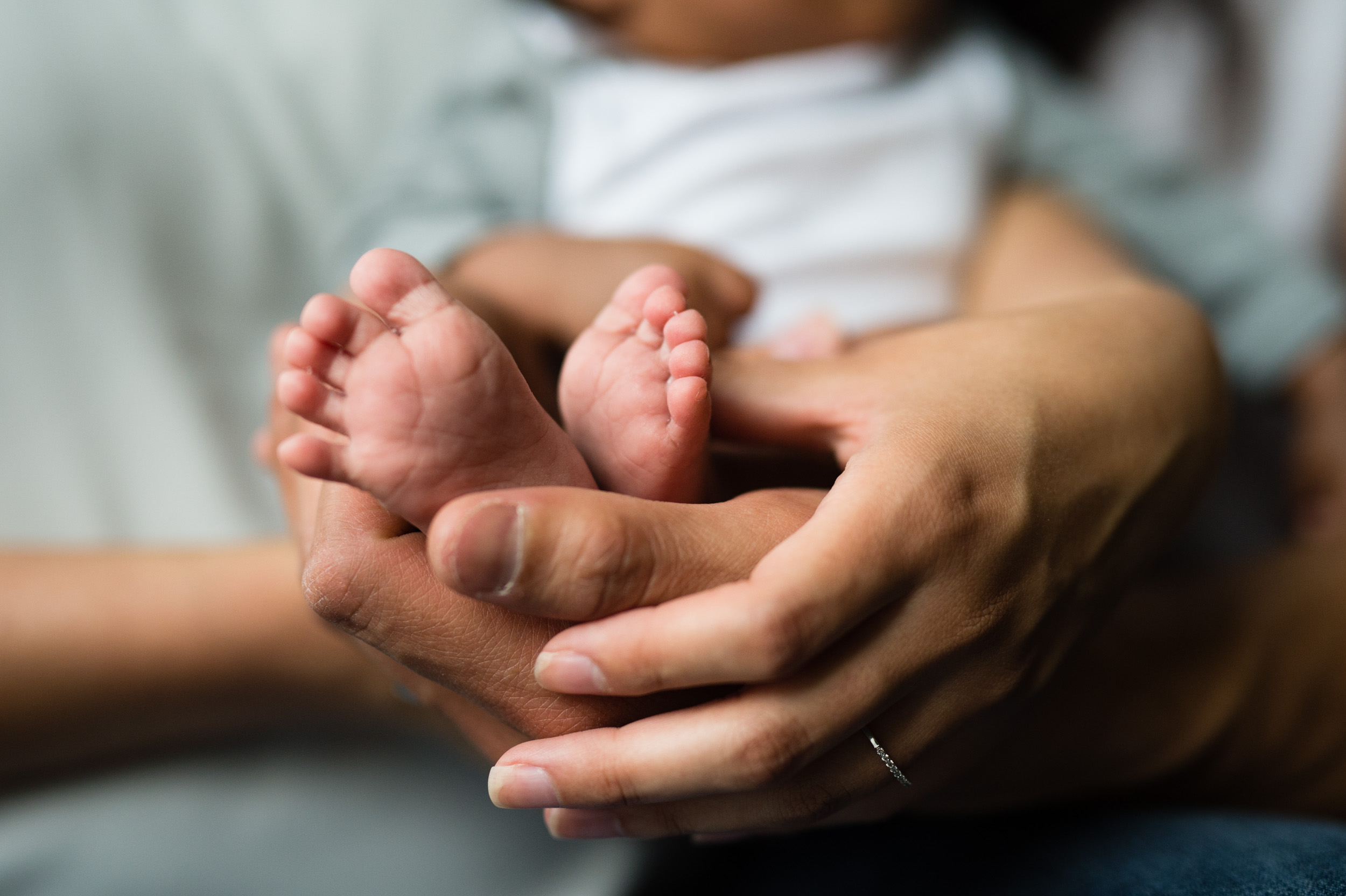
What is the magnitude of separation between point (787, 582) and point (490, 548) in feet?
0.42

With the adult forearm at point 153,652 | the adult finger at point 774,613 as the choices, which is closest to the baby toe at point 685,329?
the adult finger at point 774,613

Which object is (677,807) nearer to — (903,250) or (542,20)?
(903,250)

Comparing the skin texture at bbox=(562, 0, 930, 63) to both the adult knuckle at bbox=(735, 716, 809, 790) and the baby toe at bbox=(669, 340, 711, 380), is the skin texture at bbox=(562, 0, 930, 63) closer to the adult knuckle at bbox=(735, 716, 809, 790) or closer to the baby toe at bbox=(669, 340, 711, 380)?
the baby toe at bbox=(669, 340, 711, 380)

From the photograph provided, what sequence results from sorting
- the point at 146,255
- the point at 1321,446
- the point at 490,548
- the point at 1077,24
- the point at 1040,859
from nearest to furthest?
the point at 490,548 < the point at 1040,859 < the point at 146,255 < the point at 1321,446 < the point at 1077,24

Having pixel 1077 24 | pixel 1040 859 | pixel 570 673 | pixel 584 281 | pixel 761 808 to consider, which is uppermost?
pixel 1077 24

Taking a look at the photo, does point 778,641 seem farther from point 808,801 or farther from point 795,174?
point 795,174

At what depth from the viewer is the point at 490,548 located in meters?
0.38

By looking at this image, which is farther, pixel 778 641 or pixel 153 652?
pixel 153 652

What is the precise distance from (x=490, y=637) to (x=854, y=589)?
180mm

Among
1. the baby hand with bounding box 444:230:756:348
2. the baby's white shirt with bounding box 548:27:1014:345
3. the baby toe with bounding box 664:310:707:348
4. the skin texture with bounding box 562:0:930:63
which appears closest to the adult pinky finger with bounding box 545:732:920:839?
the baby toe with bounding box 664:310:707:348

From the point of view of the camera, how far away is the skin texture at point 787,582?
396 mm

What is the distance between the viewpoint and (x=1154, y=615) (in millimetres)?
833

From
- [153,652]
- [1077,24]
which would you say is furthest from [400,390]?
[1077,24]

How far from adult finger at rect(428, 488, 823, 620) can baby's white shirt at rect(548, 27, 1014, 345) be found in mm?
549
